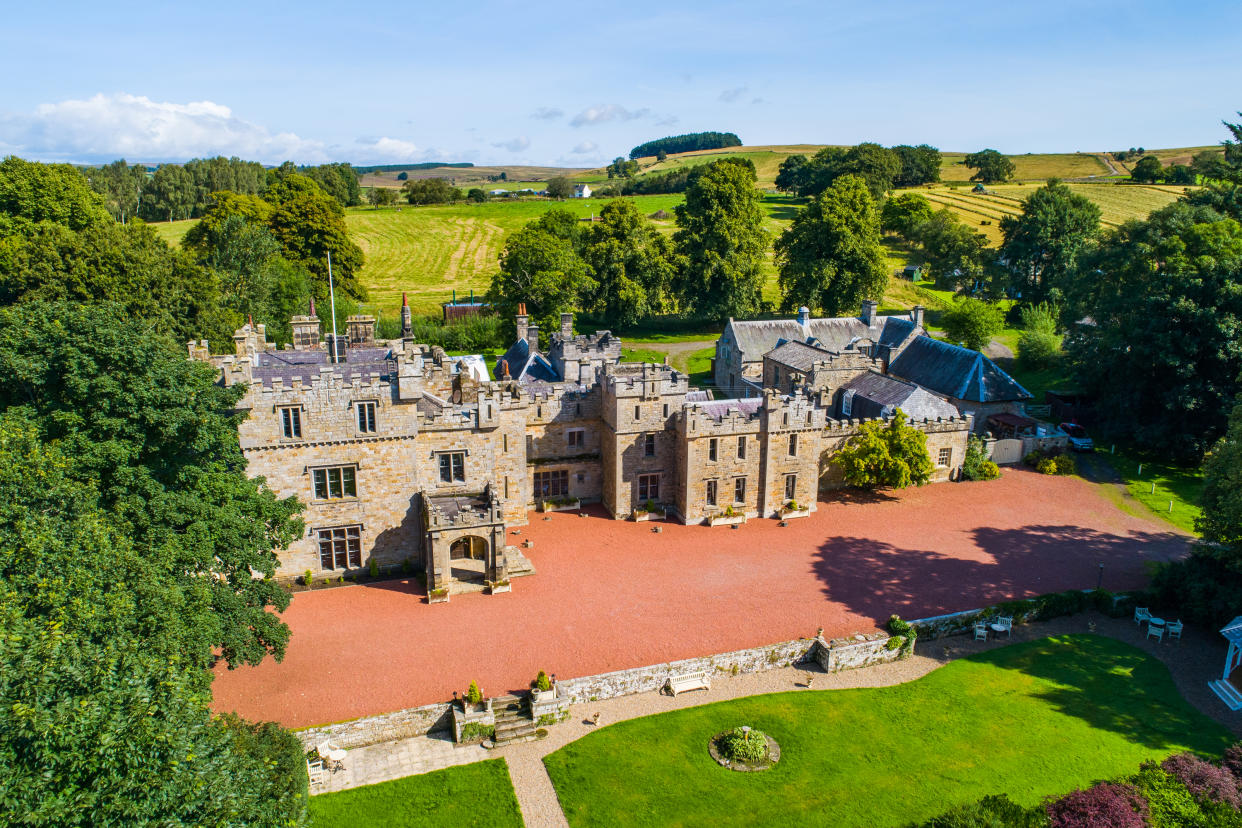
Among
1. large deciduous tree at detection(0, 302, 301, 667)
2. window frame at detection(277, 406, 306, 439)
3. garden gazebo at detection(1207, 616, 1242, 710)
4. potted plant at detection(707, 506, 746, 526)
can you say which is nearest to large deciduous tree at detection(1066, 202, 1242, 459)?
garden gazebo at detection(1207, 616, 1242, 710)

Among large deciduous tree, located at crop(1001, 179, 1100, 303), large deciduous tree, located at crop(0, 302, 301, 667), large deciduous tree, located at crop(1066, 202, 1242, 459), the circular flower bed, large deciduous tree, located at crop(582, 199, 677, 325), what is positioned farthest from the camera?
large deciduous tree, located at crop(1001, 179, 1100, 303)

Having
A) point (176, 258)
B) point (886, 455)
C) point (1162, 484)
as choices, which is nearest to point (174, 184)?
point (176, 258)

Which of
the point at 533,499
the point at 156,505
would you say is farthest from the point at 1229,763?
the point at 156,505

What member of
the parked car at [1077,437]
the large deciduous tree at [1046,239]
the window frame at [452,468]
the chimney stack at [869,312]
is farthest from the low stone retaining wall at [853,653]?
the large deciduous tree at [1046,239]

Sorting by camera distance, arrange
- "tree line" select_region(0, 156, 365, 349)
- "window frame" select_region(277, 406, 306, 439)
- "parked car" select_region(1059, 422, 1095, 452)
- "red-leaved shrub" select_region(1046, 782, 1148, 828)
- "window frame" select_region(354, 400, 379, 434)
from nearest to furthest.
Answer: "red-leaved shrub" select_region(1046, 782, 1148, 828)
"window frame" select_region(277, 406, 306, 439)
"window frame" select_region(354, 400, 379, 434)
"tree line" select_region(0, 156, 365, 349)
"parked car" select_region(1059, 422, 1095, 452)

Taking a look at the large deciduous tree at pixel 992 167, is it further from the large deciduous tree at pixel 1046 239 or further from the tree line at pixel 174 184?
the tree line at pixel 174 184

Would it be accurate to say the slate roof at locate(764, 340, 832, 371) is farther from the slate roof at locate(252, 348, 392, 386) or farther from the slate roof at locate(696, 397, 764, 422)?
the slate roof at locate(252, 348, 392, 386)

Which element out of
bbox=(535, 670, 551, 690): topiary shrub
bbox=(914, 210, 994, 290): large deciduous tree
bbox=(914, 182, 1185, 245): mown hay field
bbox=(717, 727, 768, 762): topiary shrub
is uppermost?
bbox=(914, 182, 1185, 245): mown hay field
